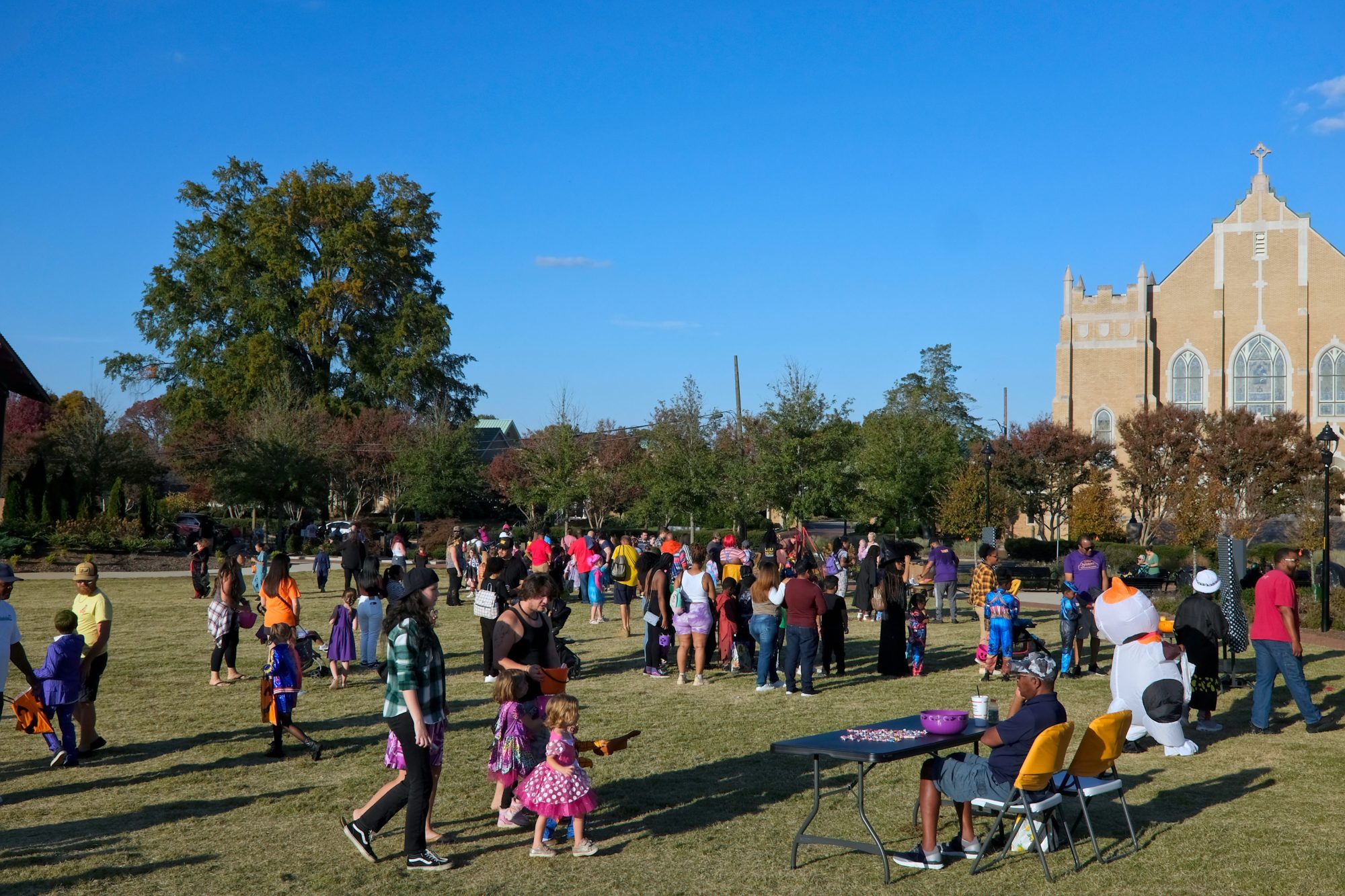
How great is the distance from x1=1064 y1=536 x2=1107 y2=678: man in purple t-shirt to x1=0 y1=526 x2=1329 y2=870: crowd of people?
3 cm

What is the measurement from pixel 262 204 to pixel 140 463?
14732mm

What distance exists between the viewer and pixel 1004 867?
6984 mm

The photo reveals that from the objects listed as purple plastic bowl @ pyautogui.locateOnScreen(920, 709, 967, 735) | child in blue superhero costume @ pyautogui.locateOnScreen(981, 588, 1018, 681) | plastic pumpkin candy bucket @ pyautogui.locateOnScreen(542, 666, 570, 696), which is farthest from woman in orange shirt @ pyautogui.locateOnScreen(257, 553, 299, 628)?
child in blue superhero costume @ pyautogui.locateOnScreen(981, 588, 1018, 681)

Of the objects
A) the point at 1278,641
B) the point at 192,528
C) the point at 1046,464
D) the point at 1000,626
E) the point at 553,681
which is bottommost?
the point at 1000,626

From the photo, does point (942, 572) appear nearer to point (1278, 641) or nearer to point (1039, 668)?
point (1278, 641)

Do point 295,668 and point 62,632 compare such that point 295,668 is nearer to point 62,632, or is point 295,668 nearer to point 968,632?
point 62,632

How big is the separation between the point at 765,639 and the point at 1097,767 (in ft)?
19.6

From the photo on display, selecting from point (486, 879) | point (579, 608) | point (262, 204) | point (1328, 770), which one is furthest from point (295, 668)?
point (262, 204)

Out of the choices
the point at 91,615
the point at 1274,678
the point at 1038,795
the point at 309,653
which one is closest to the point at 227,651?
the point at 309,653

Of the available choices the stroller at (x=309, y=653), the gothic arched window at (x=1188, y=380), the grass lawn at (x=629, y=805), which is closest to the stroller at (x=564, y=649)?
the grass lawn at (x=629, y=805)

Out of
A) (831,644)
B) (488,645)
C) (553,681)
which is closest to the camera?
(553,681)

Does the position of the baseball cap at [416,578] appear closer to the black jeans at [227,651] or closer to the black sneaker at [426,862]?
the black jeans at [227,651]

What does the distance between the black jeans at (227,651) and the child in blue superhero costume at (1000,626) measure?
8999 mm

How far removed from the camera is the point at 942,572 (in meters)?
19.6
